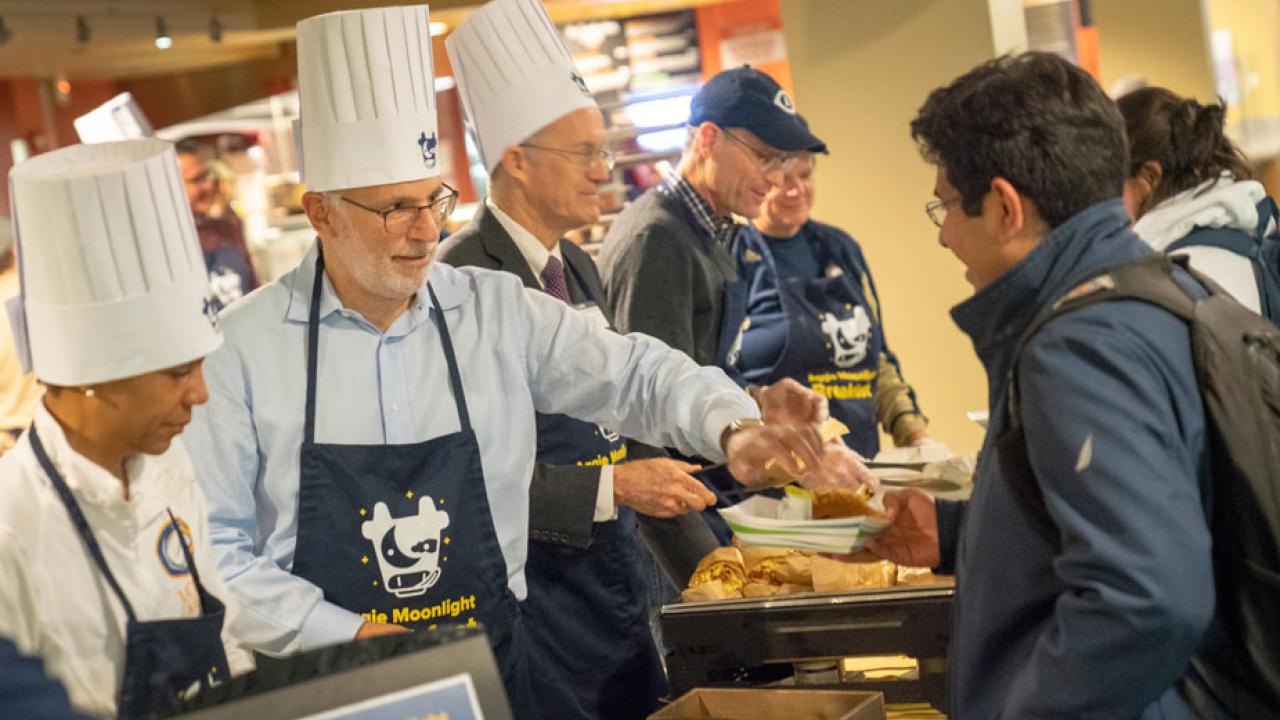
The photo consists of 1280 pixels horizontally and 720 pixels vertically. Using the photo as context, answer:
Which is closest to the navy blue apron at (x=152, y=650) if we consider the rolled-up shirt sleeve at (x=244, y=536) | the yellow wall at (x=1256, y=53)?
the rolled-up shirt sleeve at (x=244, y=536)

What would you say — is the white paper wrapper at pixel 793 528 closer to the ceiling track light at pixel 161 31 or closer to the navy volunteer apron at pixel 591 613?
the navy volunteer apron at pixel 591 613

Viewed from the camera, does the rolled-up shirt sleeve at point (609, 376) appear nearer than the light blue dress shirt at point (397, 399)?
No

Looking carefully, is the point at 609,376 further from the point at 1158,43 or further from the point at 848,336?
the point at 1158,43

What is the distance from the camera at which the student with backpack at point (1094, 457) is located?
1.57 meters

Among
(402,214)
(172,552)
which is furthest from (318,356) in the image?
(172,552)

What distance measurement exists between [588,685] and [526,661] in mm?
305

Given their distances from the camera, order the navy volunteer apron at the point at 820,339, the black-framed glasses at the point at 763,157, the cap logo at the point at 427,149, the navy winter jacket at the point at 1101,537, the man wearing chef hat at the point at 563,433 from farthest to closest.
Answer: the navy volunteer apron at the point at 820,339, the black-framed glasses at the point at 763,157, the man wearing chef hat at the point at 563,433, the cap logo at the point at 427,149, the navy winter jacket at the point at 1101,537

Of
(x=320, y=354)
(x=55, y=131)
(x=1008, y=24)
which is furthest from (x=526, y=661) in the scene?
(x=55, y=131)

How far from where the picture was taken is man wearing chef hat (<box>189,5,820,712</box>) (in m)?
2.15

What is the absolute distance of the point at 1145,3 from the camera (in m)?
7.91

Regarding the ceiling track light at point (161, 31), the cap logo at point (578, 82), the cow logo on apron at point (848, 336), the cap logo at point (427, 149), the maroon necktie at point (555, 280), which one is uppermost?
the ceiling track light at point (161, 31)

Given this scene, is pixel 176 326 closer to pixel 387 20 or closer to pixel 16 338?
pixel 16 338

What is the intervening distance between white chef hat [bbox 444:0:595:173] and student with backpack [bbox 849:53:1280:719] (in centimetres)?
133

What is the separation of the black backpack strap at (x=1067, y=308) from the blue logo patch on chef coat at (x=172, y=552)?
102 cm
